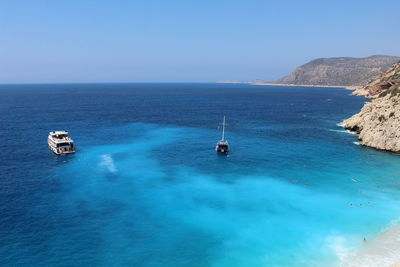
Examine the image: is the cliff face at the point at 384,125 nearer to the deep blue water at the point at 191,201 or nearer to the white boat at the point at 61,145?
the deep blue water at the point at 191,201

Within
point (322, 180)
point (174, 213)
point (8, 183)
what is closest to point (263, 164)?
point (322, 180)

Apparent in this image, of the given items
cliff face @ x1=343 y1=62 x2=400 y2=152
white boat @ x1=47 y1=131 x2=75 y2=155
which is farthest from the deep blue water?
cliff face @ x1=343 y1=62 x2=400 y2=152

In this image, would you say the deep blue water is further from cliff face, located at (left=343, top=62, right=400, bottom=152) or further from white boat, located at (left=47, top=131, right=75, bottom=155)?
cliff face, located at (left=343, top=62, right=400, bottom=152)

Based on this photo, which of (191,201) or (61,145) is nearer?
(191,201)

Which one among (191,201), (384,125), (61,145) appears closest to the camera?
(191,201)

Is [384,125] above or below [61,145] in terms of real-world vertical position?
above

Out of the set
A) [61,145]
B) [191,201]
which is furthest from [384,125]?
[61,145]

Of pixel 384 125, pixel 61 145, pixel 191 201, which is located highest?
pixel 384 125

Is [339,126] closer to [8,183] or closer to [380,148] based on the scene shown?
[380,148]

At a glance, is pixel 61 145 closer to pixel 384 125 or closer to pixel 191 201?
pixel 191 201
